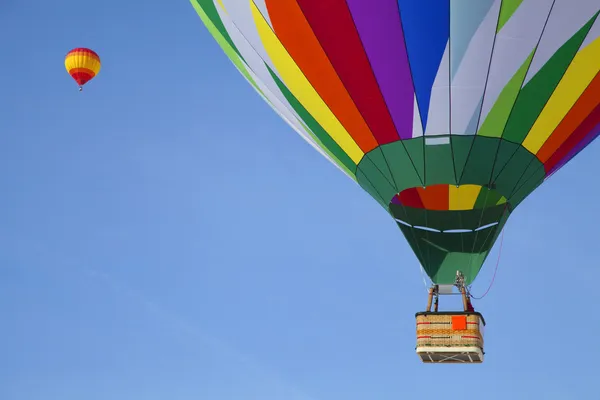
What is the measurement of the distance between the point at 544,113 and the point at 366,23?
2.29 meters

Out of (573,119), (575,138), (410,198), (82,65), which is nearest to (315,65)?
(410,198)

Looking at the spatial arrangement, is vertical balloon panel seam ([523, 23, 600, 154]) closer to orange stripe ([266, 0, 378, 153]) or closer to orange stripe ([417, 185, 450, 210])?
orange stripe ([417, 185, 450, 210])

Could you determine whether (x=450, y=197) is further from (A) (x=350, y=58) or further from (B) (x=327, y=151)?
(A) (x=350, y=58)

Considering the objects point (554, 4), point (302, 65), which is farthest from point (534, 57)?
point (302, 65)

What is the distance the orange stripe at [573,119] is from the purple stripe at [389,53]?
171 centimetres

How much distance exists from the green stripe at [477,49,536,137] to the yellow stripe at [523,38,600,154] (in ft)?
1.45

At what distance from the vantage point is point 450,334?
48.7 feet

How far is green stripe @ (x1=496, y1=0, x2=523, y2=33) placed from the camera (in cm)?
1438

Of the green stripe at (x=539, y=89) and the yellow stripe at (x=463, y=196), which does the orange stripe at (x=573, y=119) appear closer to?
the green stripe at (x=539, y=89)

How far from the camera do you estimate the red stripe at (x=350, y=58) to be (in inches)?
587

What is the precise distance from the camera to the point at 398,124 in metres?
15.2

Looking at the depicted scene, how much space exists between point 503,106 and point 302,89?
2393mm

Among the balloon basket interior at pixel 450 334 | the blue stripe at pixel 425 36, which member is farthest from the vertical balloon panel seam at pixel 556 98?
the balloon basket interior at pixel 450 334

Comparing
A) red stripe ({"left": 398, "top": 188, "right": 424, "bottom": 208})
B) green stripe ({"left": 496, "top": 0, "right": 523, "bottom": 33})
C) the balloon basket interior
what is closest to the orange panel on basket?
the balloon basket interior
